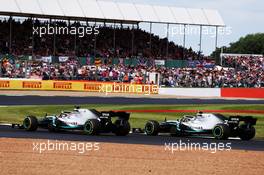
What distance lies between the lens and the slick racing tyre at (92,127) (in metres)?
21.3

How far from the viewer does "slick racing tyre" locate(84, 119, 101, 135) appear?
21344 mm

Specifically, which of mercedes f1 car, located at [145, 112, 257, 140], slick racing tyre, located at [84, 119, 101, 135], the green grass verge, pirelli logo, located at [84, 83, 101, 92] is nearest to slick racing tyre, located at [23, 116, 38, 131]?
slick racing tyre, located at [84, 119, 101, 135]

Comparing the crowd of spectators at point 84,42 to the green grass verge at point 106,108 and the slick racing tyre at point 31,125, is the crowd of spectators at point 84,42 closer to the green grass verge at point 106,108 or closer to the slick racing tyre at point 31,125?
the green grass verge at point 106,108

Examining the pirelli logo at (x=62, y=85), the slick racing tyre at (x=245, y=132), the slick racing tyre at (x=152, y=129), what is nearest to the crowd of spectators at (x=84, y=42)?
the pirelli logo at (x=62, y=85)

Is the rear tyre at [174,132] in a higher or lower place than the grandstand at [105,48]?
lower

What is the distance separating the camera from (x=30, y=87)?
50875 mm

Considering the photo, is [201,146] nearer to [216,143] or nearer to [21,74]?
[216,143]

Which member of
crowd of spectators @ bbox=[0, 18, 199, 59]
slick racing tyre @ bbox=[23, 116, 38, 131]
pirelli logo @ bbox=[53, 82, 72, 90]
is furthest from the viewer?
crowd of spectators @ bbox=[0, 18, 199, 59]

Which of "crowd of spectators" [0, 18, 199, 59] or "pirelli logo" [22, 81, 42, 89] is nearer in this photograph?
"pirelli logo" [22, 81, 42, 89]

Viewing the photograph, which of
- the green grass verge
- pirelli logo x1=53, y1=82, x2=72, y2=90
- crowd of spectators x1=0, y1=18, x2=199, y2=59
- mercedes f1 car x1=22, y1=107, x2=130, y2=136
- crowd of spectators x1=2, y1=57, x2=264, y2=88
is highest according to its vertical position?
crowd of spectators x1=0, y1=18, x2=199, y2=59

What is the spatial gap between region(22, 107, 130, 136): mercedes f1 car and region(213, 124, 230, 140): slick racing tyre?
8.63 feet

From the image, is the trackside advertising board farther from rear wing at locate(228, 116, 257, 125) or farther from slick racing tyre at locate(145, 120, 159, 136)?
rear wing at locate(228, 116, 257, 125)

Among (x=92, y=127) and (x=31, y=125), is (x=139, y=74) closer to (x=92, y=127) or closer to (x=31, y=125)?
(x=31, y=125)

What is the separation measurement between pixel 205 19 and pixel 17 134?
48820 millimetres
